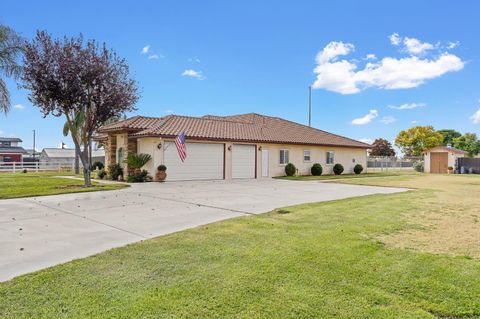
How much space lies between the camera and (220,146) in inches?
855

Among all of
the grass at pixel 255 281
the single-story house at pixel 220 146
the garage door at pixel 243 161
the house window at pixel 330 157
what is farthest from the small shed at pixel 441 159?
the grass at pixel 255 281

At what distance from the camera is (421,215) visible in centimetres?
848

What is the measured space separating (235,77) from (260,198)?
580 inches

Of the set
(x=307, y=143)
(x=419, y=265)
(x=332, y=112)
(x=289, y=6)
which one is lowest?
(x=419, y=265)

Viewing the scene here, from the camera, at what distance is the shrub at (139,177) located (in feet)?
62.1

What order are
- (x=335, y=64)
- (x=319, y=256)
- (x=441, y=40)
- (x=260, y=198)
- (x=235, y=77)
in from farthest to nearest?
(x=335, y=64)
(x=235, y=77)
(x=441, y=40)
(x=260, y=198)
(x=319, y=256)

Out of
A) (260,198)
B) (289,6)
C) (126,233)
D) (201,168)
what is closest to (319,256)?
(126,233)

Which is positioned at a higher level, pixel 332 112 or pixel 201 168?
pixel 332 112

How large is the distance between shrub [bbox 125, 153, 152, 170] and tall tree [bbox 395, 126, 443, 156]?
159 feet

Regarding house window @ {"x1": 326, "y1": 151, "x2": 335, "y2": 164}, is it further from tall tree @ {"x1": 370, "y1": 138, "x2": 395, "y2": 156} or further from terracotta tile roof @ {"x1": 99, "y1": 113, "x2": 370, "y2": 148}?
tall tree @ {"x1": 370, "y1": 138, "x2": 395, "y2": 156}

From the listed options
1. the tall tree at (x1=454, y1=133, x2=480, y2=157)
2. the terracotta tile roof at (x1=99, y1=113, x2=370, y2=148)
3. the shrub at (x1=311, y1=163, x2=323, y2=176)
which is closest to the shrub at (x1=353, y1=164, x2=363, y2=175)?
the terracotta tile roof at (x1=99, y1=113, x2=370, y2=148)

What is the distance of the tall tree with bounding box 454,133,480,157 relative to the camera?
5865 cm

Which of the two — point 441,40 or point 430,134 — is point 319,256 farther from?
point 430,134

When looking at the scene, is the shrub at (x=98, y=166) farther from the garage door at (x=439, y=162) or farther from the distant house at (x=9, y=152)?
the garage door at (x=439, y=162)
